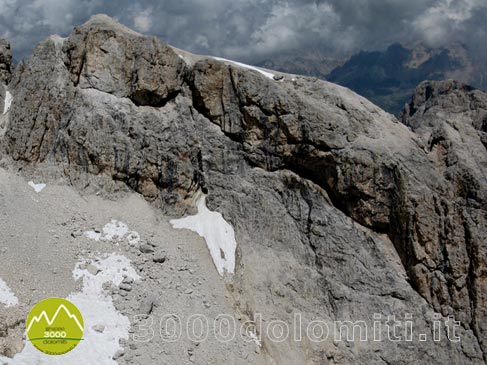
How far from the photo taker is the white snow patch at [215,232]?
2714cm

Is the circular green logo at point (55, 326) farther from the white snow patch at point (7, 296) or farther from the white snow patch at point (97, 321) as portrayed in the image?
the white snow patch at point (7, 296)

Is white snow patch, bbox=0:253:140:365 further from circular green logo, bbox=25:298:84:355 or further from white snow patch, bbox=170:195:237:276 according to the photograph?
white snow patch, bbox=170:195:237:276

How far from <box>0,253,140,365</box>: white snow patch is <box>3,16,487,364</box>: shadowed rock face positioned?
21.8 feet

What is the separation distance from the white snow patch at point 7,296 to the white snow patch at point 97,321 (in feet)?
7.52

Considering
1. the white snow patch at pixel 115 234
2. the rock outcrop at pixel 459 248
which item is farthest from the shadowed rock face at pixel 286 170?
the white snow patch at pixel 115 234

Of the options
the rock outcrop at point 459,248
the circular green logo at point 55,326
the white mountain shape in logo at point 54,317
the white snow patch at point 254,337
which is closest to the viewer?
the circular green logo at point 55,326

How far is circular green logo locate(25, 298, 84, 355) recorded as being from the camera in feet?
58.4

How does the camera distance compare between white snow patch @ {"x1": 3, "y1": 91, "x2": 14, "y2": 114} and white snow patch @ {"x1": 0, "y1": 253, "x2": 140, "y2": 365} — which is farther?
white snow patch @ {"x1": 3, "y1": 91, "x2": 14, "y2": 114}

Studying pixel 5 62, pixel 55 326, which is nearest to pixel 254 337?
pixel 55 326

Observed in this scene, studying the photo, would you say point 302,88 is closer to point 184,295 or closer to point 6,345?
point 184,295

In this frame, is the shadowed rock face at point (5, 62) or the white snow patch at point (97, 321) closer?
the white snow patch at point (97, 321)

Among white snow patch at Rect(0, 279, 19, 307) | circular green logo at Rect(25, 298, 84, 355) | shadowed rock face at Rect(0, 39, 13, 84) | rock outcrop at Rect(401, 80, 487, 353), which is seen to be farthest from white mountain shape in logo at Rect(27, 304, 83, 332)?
shadowed rock face at Rect(0, 39, 13, 84)

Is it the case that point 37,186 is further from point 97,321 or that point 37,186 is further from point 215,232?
point 215,232

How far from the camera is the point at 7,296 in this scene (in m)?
19.1
